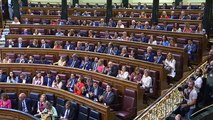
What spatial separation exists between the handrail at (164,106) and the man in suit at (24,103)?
2512 mm

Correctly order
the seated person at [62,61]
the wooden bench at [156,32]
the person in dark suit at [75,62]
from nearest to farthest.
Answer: the wooden bench at [156,32] → the person in dark suit at [75,62] → the seated person at [62,61]

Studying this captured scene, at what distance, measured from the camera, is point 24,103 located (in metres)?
7.11

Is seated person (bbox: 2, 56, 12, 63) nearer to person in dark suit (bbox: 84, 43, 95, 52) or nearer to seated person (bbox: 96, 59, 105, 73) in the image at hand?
person in dark suit (bbox: 84, 43, 95, 52)

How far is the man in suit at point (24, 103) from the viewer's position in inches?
279

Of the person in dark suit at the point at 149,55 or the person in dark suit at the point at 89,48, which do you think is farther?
the person in dark suit at the point at 89,48

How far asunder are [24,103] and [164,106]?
2880 mm

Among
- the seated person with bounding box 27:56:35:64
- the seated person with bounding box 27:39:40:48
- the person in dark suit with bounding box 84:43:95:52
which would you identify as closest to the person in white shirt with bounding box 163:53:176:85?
the person in dark suit with bounding box 84:43:95:52

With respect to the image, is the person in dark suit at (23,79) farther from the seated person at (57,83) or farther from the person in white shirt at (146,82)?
the person in white shirt at (146,82)

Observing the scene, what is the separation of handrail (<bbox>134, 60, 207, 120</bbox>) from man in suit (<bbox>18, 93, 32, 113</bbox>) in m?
2.51

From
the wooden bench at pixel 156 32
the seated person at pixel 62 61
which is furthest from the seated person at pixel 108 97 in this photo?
the wooden bench at pixel 156 32

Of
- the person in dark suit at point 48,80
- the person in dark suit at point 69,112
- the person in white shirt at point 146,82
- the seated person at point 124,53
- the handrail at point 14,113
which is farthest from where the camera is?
the seated person at point 124,53

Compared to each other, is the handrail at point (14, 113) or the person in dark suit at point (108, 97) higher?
the person in dark suit at point (108, 97)

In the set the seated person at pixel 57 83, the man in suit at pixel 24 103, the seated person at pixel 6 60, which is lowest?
the man in suit at pixel 24 103

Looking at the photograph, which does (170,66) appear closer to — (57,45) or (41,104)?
(41,104)
